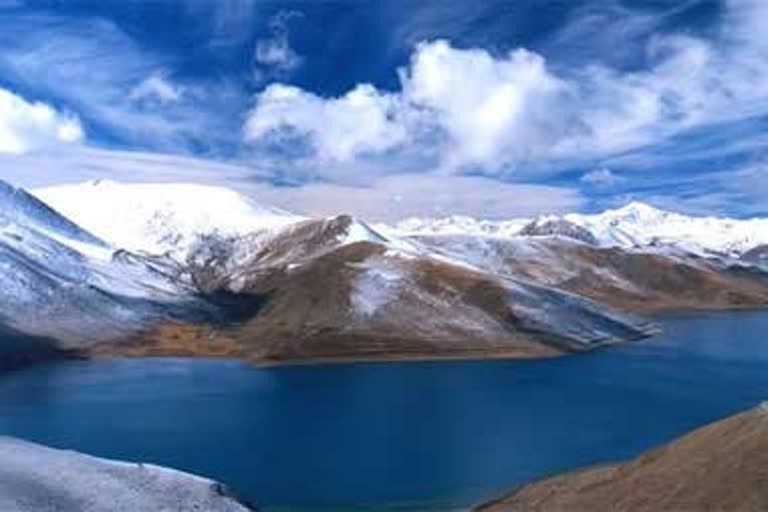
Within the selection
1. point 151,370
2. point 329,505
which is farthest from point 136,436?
point 151,370

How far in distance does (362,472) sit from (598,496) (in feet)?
92.0

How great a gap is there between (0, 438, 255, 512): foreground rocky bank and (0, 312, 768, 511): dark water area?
42.5ft

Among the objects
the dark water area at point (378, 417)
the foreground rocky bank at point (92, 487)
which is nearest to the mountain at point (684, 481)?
the dark water area at point (378, 417)

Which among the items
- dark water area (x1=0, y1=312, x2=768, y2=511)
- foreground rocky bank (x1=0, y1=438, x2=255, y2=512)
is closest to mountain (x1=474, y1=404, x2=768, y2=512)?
dark water area (x1=0, y1=312, x2=768, y2=511)

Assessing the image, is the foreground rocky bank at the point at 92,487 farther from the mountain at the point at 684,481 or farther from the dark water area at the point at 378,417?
the mountain at the point at 684,481

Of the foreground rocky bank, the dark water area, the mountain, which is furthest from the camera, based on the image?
the dark water area

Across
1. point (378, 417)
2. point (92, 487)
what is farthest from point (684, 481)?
point (378, 417)

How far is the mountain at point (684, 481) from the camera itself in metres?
59.9

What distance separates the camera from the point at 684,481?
6384 cm

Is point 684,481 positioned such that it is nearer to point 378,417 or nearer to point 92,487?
point 92,487

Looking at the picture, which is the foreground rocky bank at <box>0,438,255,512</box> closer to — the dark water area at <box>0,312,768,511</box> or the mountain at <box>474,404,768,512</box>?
the dark water area at <box>0,312,768,511</box>

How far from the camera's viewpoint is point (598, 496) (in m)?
68.6

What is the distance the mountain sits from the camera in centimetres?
5991

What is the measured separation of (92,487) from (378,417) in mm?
61939
